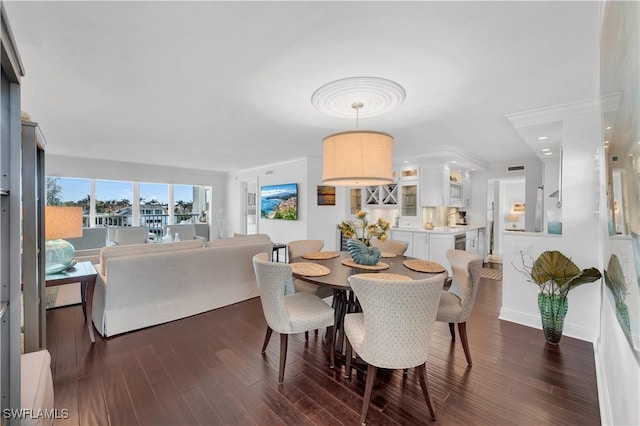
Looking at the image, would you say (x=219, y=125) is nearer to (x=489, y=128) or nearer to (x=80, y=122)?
(x=80, y=122)

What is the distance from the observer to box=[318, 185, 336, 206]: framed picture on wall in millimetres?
5938

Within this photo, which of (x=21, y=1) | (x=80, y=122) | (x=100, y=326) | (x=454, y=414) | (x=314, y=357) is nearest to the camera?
(x=21, y=1)

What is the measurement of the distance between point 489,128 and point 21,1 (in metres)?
4.37

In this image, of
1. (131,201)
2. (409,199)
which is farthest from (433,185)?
(131,201)

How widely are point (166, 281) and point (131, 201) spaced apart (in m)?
5.42

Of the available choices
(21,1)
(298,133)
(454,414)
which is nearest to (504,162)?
(298,133)

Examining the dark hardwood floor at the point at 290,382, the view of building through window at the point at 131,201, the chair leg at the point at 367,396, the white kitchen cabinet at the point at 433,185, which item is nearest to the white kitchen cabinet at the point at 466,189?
the white kitchen cabinet at the point at 433,185

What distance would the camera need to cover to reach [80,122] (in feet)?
11.6

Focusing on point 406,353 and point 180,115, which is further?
point 180,115

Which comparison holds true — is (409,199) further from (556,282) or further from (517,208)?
(517,208)

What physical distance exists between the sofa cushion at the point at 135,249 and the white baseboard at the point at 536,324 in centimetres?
381

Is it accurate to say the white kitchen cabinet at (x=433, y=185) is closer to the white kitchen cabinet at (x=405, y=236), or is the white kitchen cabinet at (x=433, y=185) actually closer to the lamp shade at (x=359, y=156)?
the white kitchen cabinet at (x=405, y=236)

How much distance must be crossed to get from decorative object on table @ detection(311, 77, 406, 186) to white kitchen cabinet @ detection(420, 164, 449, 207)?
3043 millimetres

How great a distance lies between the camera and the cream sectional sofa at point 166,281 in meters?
2.72
